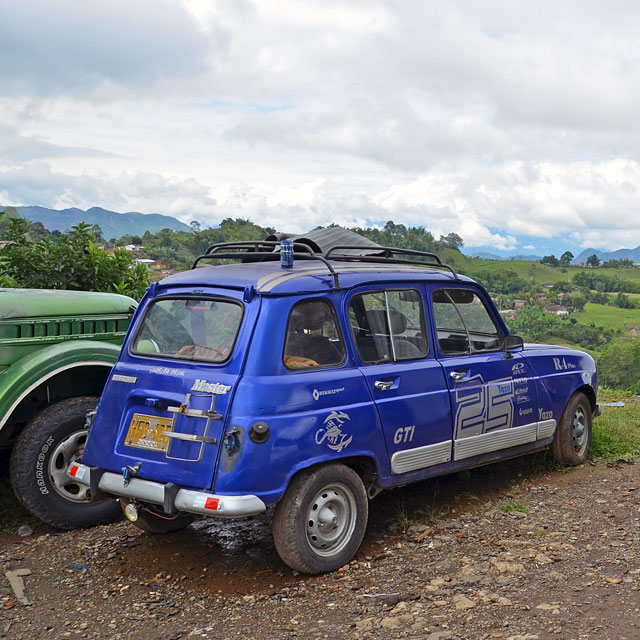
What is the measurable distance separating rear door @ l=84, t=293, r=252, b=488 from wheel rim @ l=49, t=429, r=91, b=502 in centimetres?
85

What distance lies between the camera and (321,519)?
458cm

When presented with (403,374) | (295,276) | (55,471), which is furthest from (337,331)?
(55,471)

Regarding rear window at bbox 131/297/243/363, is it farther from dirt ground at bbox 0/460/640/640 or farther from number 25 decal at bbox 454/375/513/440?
number 25 decal at bbox 454/375/513/440

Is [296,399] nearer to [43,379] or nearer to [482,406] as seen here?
[482,406]

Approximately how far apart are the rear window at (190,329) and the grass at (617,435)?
4.41 m

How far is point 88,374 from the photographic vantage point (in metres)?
6.24

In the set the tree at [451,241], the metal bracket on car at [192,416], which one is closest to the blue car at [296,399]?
the metal bracket on car at [192,416]

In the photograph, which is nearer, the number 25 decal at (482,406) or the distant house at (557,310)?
the number 25 decal at (482,406)

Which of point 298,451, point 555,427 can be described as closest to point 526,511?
point 555,427

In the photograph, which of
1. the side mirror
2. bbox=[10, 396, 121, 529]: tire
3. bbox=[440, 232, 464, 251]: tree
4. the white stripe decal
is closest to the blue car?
the side mirror

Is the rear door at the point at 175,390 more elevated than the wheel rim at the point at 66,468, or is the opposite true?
the rear door at the point at 175,390

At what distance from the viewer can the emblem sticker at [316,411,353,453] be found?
4500 millimetres

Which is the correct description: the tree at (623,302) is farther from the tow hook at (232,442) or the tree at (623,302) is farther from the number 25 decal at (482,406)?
the tow hook at (232,442)

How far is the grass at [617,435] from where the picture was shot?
7320 millimetres
